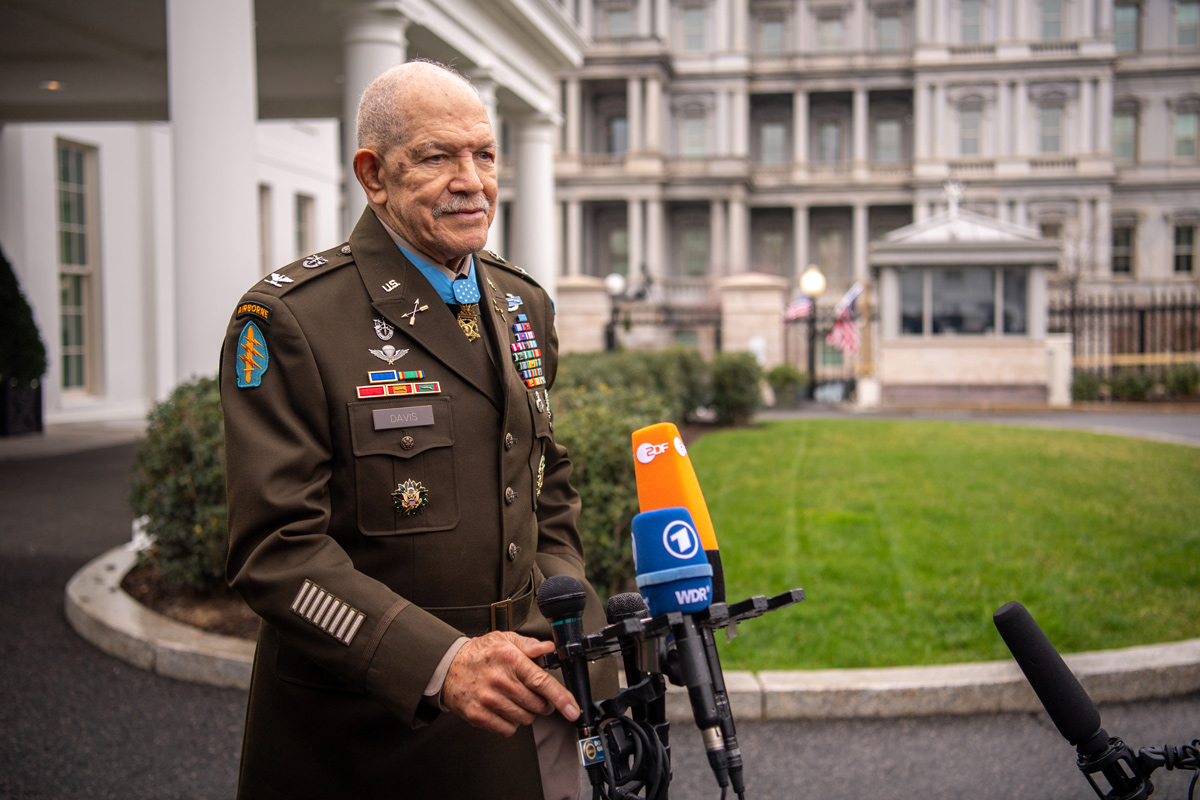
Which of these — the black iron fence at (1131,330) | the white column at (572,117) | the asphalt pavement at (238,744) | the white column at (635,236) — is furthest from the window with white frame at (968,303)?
the white column at (572,117)

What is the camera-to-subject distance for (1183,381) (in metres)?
20.4

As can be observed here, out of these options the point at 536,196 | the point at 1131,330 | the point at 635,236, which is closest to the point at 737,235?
the point at 635,236

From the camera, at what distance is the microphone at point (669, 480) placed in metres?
1.45

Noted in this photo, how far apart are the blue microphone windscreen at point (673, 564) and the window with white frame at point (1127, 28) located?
188 feet

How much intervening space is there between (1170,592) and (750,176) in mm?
45425

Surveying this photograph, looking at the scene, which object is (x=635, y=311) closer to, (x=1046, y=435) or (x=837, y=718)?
(x=1046, y=435)

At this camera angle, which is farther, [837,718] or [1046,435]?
[1046,435]

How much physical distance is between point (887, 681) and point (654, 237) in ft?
145

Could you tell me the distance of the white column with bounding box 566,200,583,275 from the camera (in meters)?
47.3

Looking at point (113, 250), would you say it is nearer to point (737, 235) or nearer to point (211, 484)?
point (211, 484)

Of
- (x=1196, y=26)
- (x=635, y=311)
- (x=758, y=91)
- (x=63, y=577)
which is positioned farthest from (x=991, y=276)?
(x=1196, y=26)

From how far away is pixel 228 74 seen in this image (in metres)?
7.08

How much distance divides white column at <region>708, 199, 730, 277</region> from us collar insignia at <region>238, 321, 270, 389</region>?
47.6m

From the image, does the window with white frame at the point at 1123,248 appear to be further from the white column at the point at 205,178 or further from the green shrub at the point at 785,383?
the white column at the point at 205,178
